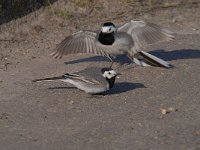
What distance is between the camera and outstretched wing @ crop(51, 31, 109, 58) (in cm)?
1112

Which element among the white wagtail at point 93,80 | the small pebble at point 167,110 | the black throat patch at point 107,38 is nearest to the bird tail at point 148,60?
the black throat patch at point 107,38

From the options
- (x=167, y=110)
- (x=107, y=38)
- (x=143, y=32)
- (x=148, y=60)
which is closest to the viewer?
(x=167, y=110)

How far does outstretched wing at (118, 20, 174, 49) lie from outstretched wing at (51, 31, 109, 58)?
615 millimetres

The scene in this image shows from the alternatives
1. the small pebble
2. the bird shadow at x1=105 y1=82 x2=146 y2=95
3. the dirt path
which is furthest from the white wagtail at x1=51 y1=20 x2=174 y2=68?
the small pebble

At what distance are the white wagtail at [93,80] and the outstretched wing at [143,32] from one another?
155 centimetres

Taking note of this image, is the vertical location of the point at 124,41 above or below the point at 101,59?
above

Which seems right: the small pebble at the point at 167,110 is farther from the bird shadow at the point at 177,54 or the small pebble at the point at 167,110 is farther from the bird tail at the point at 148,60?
the bird shadow at the point at 177,54

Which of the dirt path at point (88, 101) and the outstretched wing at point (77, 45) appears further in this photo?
the outstretched wing at point (77, 45)

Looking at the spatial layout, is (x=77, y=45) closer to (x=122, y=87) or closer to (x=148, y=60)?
(x=148, y=60)

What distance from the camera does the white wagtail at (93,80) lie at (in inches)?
357

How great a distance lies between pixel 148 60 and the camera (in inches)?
421

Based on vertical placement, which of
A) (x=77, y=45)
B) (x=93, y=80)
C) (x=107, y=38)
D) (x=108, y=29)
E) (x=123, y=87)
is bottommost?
(x=123, y=87)

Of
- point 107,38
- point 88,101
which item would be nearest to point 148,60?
point 107,38

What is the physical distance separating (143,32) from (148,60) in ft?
1.51
